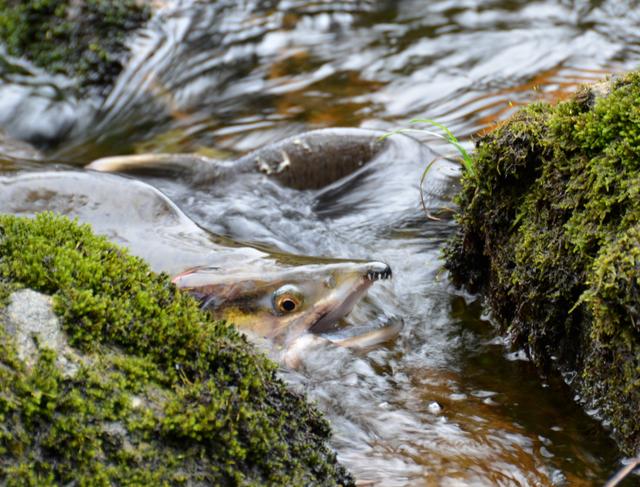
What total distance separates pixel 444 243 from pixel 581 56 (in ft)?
12.8

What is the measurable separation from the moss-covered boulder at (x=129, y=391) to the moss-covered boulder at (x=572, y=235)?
114 centimetres

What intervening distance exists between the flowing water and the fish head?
191 mm

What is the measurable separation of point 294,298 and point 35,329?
1.40m

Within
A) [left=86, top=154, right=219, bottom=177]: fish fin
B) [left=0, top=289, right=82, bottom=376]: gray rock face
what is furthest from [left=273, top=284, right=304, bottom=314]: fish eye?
[left=86, top=154, right=219, bottom=177]: fish fin

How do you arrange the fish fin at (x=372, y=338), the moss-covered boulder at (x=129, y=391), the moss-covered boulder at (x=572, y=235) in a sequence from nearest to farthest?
the moss-covered boulder at (x=129, y=391) → the moss-covered boulder at (x=572, y=235) → the fish fin at (x=372, y=338)

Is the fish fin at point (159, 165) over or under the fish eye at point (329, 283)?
under

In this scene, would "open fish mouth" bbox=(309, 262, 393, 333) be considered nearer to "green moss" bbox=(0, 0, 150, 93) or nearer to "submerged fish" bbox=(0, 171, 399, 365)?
"submerged fish" bbox=(0, 171, 399, 365)

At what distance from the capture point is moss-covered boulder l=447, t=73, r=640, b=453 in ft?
9.46

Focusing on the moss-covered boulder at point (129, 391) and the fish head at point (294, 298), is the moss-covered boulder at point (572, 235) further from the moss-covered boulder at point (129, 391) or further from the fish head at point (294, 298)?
the moss-covered boulder at point (129, 391)

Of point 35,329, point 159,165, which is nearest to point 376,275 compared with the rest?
point 35,329

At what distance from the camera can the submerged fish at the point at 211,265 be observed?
143 inches

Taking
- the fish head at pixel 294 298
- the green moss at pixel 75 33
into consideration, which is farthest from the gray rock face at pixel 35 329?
the green moss at pixel 75 33

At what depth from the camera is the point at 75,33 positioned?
8.85 m

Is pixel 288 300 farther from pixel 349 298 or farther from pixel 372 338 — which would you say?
pixel 372 338
